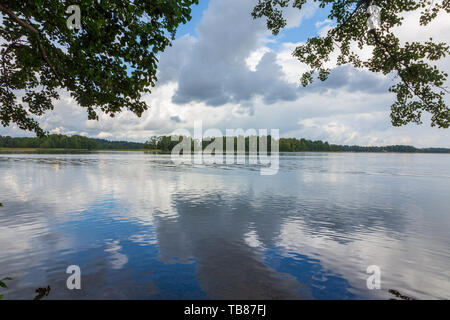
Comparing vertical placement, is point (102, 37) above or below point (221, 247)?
above

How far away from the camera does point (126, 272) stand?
10.2m

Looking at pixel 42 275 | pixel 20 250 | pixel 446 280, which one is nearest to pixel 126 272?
pixel 42 275

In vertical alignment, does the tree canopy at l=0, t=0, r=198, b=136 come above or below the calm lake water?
above

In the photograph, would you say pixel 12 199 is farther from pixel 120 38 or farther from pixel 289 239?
pixel 289 239

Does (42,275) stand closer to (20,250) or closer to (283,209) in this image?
(20,250)

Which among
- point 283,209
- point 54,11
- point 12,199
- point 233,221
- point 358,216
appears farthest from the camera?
point 12,199

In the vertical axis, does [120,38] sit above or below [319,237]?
above

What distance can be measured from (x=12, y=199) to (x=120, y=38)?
2320 cm

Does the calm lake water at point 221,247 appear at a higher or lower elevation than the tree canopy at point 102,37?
lower

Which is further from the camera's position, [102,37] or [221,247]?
[221,247]
